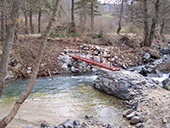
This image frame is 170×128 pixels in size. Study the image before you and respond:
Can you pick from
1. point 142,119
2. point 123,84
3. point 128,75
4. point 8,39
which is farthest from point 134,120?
point 8,39

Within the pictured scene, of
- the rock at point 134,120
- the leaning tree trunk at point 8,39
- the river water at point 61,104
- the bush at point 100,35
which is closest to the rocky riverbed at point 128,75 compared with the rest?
the rock at point 134,120

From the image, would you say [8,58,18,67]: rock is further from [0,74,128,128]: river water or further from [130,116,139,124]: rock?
[130,116,139,124]: rock

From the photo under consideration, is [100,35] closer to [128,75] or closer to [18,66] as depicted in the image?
[18,66]

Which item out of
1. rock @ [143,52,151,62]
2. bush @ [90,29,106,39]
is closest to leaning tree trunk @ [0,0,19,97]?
rock @ [143,52,151,62]

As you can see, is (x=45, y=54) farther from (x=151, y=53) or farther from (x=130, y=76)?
(x=151, y=53)

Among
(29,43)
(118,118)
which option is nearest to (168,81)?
(118,118)

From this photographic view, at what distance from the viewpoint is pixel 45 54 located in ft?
39.4

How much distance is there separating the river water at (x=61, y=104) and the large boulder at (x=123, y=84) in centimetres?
32

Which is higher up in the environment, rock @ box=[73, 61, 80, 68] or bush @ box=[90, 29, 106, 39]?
bush @ box=[90, 29, 106, 39]

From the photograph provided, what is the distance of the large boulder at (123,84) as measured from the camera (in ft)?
20.7

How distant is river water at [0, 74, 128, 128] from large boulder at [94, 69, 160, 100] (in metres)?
0.32

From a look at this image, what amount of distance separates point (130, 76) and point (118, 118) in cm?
253

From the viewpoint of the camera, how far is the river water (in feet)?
15.8

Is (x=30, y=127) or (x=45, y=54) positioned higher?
(x=45, y=54)
